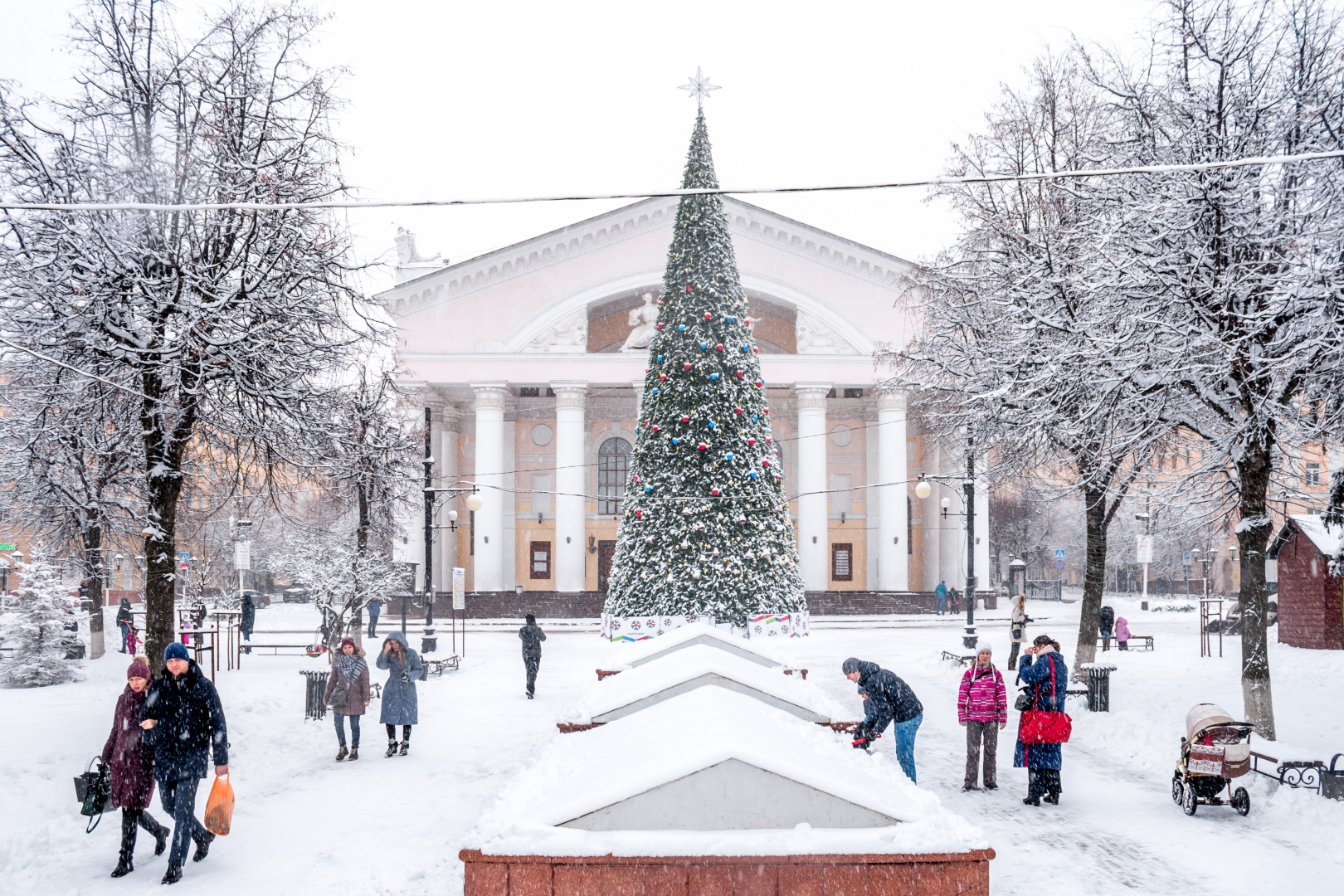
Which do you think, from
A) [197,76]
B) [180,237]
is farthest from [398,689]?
[197,76]

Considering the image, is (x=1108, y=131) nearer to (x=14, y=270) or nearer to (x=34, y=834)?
(x=14, y=270)

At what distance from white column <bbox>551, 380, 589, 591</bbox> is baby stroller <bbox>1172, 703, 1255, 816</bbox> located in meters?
32.4

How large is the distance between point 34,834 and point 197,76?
23.9 feet

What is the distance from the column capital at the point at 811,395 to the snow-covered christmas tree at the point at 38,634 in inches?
1104

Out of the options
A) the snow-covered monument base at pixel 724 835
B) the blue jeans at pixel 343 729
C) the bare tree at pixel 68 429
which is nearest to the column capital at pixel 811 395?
the bare tree at pixel 68 429

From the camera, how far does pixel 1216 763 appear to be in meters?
9.62

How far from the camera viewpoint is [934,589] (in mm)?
44844

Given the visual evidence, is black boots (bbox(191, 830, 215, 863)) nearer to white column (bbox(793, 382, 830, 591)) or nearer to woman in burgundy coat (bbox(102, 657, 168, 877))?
woman in burgundy coat (bbox(102, 657, 168, 877))

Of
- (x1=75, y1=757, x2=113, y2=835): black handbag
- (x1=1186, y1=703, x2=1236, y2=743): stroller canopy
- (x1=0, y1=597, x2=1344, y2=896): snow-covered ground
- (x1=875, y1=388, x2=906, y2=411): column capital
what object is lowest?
(x1=0, y1=597, x2=1344, y2=896): snow-covered ground

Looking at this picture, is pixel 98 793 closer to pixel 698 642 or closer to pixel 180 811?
pixel 180 811

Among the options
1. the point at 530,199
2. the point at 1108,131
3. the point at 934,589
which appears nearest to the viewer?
the point at 530,199

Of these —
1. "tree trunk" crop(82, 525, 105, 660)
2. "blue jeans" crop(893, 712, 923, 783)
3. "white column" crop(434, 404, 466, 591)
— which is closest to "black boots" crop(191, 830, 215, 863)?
"blue jeans" crop(893, 712, 923, 783)

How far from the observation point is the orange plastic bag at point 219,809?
25.4ft

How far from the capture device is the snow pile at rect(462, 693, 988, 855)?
4.66m
